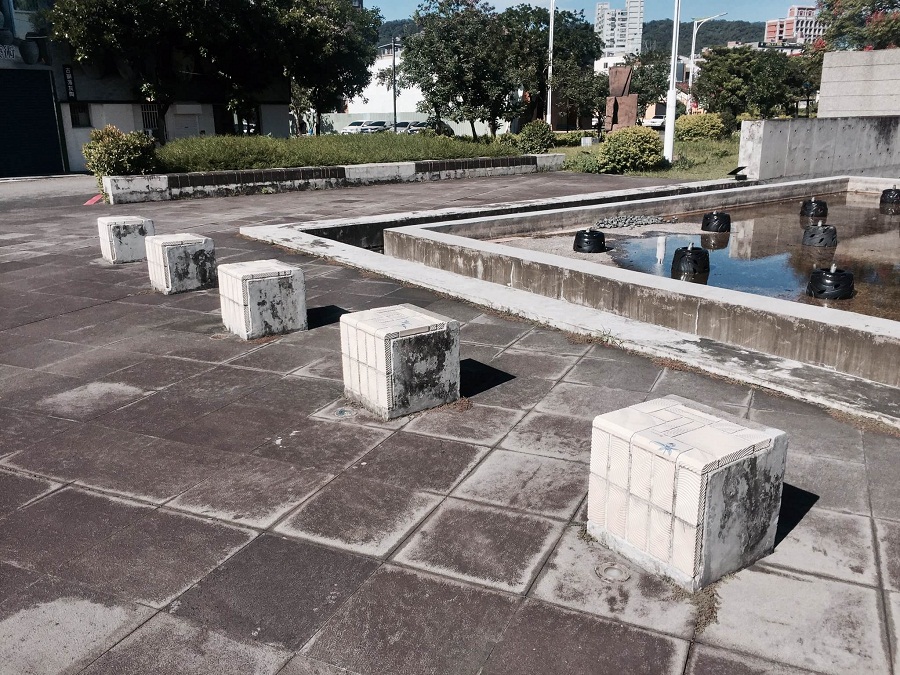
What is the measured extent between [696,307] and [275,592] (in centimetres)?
538

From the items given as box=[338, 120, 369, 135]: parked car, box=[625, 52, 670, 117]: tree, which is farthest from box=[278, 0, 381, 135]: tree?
box=[625, 52, 670, 117]: tree

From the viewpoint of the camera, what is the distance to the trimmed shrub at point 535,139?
3067cm

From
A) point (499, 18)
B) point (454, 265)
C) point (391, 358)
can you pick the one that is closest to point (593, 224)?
point (454, 265)

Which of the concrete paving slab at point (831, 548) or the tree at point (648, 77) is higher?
the tree at point (648, 77)

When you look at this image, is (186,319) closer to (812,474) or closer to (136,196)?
(812,474)

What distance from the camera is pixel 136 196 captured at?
61.0 ft

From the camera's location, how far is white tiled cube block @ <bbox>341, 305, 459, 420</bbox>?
17.9 feet

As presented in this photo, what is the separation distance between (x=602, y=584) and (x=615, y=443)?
26.8 inches

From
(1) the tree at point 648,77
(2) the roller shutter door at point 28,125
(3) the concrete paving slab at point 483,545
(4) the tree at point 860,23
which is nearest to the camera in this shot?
(3) the concrete paving slab at point 483,545

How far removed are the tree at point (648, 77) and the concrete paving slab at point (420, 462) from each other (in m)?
69.0

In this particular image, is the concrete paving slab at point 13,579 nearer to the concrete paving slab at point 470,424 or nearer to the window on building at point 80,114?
the concrete paving slab at point 470,424

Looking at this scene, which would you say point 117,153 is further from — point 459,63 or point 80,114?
point 459,63

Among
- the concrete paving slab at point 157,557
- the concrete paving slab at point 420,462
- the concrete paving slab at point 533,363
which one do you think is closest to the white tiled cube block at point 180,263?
the concrete paving slab at point 533,363

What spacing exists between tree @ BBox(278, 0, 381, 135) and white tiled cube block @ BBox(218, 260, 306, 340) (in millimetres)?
30421
